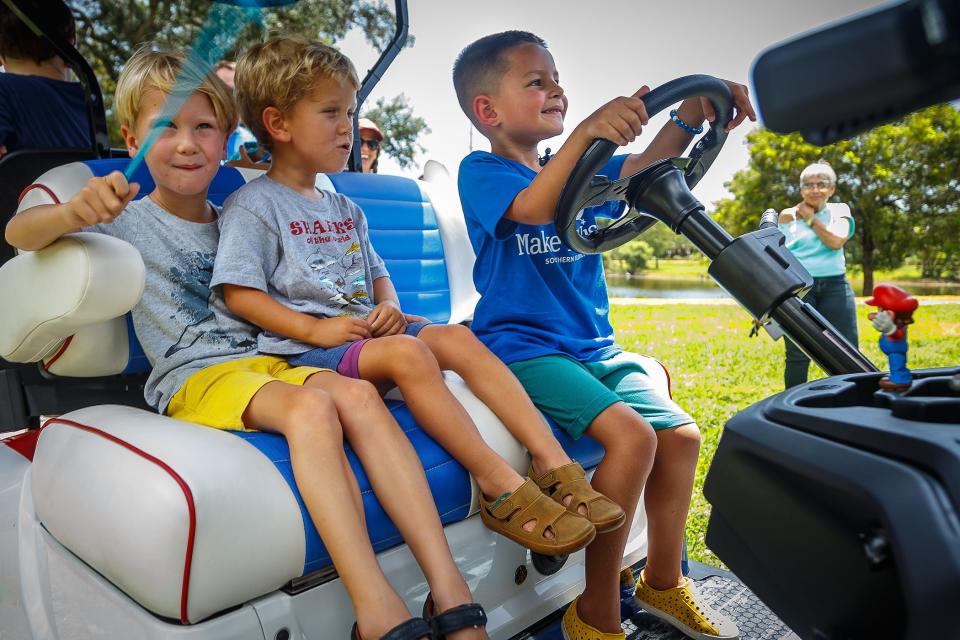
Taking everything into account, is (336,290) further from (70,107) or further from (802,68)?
(802,68)

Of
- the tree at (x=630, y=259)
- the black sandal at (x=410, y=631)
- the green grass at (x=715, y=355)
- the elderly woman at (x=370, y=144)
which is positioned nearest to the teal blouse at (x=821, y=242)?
the green grass at (x=715, y=355)

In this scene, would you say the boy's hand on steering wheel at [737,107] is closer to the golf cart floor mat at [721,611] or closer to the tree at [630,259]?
the golf cart floor mat at [721,611]

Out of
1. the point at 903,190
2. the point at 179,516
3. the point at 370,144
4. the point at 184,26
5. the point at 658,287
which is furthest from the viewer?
the point at 658,287

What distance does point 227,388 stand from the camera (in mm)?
1318

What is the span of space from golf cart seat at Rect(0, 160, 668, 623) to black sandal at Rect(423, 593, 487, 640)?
17 cm

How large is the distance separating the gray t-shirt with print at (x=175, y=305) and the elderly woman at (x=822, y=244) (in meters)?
3.08

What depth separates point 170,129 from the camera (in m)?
1.53

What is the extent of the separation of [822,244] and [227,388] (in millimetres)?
3422

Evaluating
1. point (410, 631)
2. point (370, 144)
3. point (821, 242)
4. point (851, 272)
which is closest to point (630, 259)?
point (851, 272)

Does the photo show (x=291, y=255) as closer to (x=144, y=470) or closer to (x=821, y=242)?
(x=144, y=470)

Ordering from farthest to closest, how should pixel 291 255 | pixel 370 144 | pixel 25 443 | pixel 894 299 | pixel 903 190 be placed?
1. pixel 903 190
2. pixel 370 144
3. pixel 291 255
4. pixel 25 443
5. pixel 894 299

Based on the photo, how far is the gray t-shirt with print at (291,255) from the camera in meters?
1.53

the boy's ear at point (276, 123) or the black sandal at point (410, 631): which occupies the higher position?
the boy's ear at point (276, 123)

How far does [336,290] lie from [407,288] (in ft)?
1.42
